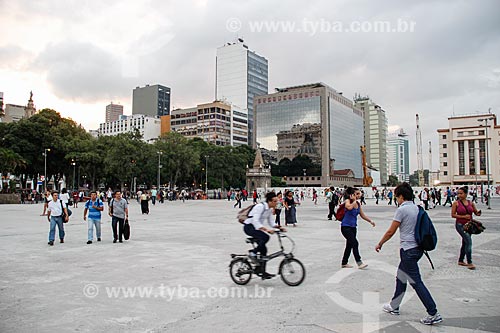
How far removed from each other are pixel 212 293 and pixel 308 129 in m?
129

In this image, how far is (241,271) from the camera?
7.21 metres

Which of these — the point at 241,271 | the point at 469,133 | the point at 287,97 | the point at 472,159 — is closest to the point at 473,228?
the point at 241,271

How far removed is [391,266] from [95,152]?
183ft

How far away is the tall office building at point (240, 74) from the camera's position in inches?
6496

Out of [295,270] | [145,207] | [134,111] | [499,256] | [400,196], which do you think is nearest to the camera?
[400,196]

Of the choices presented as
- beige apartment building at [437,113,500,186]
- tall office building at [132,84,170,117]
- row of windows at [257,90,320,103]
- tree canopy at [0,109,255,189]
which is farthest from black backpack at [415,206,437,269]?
tall office building at [132,84,170,117]

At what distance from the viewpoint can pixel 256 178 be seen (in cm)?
7894

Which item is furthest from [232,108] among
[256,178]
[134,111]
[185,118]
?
[134,111]

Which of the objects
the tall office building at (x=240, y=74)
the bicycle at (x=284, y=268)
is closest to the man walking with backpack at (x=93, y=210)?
the bicycle at (x=284, y=268)

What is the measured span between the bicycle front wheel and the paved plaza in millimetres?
182

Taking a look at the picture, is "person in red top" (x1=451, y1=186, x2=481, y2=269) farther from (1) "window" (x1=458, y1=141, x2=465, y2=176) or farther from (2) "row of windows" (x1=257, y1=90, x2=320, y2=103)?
(2) "row of windows" (x1=257, y1=90, x2=320, y2=103)

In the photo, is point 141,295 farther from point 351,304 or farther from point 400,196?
point 400,196

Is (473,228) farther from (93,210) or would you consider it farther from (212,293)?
(93,210)

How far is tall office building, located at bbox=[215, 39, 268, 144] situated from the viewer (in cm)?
16500
